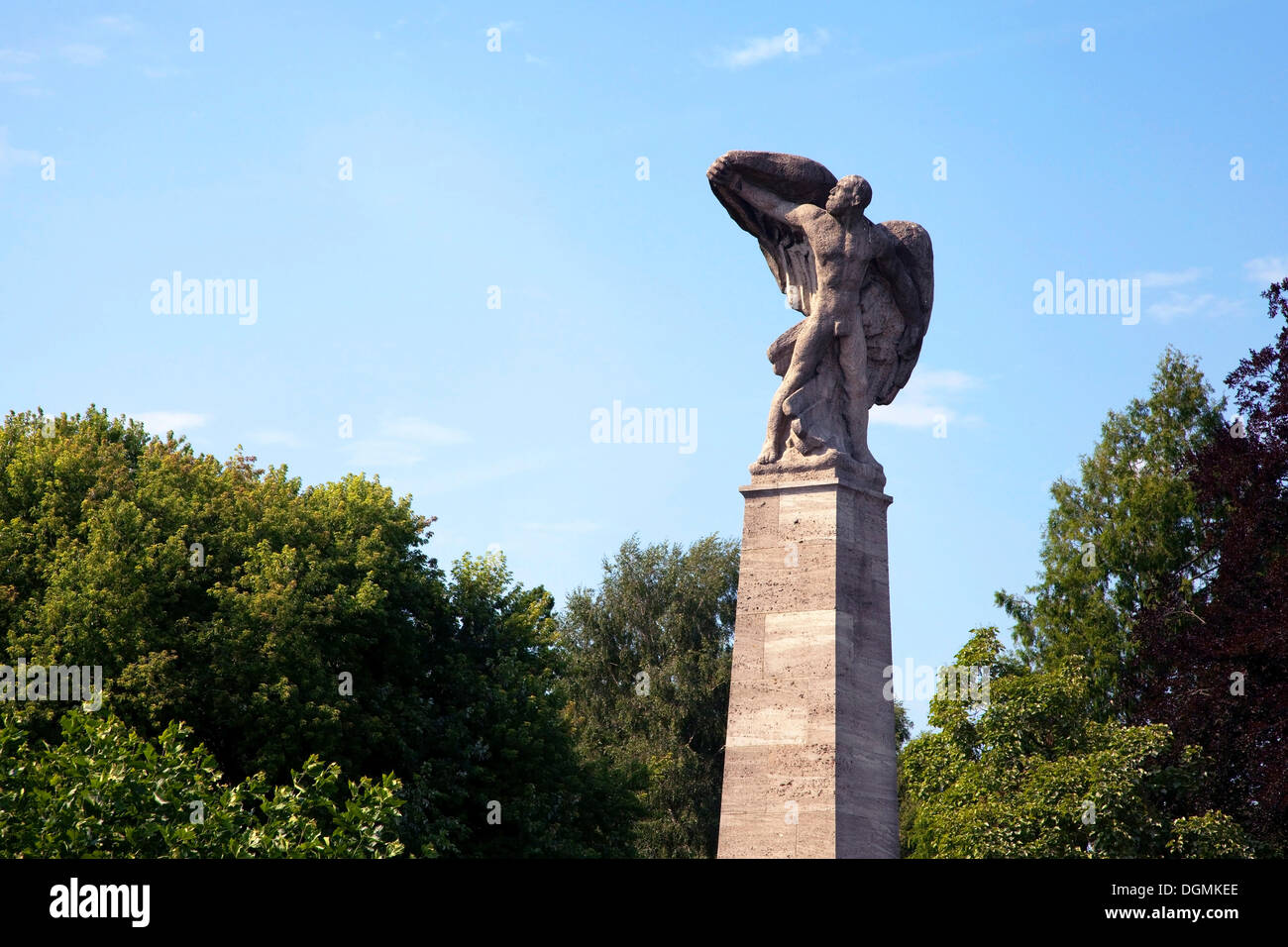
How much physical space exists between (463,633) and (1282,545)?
1703 cm

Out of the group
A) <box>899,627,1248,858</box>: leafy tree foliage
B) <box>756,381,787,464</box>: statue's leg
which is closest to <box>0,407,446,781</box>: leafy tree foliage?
<box>899,627,1248,858</box>: leafy tree foliage

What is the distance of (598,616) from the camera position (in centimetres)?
5172

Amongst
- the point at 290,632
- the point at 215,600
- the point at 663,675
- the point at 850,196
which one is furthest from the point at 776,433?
the point at 663,675

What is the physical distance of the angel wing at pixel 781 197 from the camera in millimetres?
17750

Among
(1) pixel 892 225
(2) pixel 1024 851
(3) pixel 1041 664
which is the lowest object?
(2) pixel 1024 851

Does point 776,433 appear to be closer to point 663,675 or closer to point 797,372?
point 797,372

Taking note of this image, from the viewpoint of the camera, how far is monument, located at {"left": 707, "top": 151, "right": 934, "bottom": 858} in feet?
→ 51.4

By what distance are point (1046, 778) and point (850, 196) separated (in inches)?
694

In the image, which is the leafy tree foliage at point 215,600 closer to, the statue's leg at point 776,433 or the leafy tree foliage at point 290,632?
the leafy tree foliage at point 290,632

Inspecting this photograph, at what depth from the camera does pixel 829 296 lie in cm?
1742
